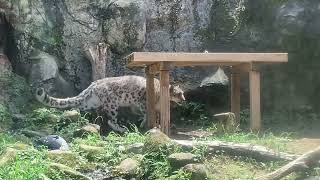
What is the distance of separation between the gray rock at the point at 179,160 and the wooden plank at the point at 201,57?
104 inches

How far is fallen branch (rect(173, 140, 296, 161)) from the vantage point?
27.7 feet

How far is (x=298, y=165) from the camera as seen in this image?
7719 millimetres

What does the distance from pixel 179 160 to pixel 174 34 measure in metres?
7.45

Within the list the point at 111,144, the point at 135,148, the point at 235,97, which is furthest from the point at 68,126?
the point at 235,97

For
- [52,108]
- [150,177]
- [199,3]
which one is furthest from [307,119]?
[150,177]

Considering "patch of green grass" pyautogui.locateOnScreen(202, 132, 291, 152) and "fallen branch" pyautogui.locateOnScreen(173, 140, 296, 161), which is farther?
"patch of green grass" pyautogui.locateOnScreen(202, 132, 291, 152)

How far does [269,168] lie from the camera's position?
8.20m

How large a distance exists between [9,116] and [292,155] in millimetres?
6188

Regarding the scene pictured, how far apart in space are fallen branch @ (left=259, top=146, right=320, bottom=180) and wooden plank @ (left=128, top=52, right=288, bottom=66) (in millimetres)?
3084

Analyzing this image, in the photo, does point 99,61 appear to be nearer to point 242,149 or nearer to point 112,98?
point 112,98

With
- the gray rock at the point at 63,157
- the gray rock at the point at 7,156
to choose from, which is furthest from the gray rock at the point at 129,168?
the gray rock at the point at 7,156

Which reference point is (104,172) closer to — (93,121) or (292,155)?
(292,155)

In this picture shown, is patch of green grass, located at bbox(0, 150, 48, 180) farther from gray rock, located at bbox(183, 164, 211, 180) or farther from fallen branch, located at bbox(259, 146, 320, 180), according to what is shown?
fallen branch, located at bbox(259, 146, 320, 180)

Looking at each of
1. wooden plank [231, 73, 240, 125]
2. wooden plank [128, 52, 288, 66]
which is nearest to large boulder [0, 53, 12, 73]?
wooden plank [128, 52, 288, 66]
